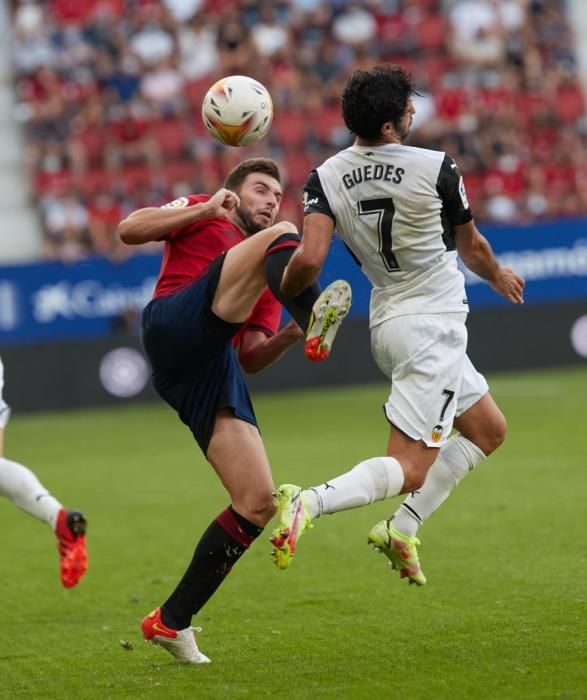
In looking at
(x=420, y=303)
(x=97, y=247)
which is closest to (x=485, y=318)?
(x=97, y=247)

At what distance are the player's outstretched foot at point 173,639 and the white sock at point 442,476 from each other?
1.04m

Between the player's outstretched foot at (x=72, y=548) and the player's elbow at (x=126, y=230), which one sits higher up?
the player's elbow at (x=126, y=230)

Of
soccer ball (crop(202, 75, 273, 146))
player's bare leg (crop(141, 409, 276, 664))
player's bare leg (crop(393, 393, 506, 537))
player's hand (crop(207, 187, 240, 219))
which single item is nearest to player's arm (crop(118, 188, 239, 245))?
player's hand (crop(207, 187, 240, 219))

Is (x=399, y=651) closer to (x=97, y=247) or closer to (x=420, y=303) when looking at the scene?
(x=420, y=303)

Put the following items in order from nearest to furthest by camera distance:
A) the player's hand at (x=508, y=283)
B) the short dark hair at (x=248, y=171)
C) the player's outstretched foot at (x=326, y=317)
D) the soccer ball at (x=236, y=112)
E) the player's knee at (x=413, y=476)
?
the player's outstretched foot at (x=326, y=317)
the player's knee at (x=413, y=476)
the player's hand at (x=508, y=283)
the short dark hair at (x=248, y=171)
the soccer ball at (x=236, y=112)

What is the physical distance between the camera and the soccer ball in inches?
246

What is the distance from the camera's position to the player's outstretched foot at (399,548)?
5867 millimetres

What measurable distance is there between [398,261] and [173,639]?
1826 millimetres

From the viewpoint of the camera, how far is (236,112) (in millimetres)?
6238

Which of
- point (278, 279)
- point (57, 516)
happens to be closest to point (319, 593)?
point (57, 516)

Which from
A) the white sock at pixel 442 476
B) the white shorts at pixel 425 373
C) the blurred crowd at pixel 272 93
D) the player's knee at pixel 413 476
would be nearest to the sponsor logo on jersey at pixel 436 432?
the white shorts at pixel 425 373

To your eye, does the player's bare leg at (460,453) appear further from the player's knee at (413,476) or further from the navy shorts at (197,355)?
the navy shorts at (197,355)

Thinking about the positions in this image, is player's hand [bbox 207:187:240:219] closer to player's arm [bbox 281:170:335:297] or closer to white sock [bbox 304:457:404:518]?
player's arm [bbox 281:170:335:297]

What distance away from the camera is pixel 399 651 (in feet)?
18.9
